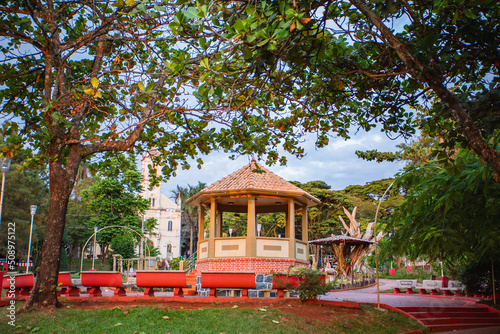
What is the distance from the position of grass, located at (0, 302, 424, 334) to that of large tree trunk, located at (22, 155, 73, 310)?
404 millimetres

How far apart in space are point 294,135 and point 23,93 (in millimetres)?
6628

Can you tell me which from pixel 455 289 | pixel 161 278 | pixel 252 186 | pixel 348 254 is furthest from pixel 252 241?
pixel 348 254

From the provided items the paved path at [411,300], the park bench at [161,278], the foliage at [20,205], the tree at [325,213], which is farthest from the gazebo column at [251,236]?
the foliage at [20,205]

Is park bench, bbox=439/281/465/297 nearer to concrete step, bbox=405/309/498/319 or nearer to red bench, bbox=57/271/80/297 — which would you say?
concrete step, bbox=405/309/498/319

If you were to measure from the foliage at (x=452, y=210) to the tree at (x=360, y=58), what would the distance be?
1.09 m

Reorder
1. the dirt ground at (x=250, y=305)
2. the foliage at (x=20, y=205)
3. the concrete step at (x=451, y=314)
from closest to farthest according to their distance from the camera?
the dirt ground at (x=250, y=305)
the concrete step at (x=451, y=314)
the foliage at (x=20, y=205)

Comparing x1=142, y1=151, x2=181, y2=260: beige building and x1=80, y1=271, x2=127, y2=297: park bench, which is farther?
x1=142, y1=151, x2=181, y2=260: beige building

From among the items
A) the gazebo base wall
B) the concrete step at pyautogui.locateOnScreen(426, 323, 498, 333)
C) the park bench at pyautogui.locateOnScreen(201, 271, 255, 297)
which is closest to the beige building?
the gazebo base wall

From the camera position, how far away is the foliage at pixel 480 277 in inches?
591

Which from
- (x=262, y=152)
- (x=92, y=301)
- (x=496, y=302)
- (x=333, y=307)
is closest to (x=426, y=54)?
(x=262, y=152)

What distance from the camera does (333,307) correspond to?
966 cm

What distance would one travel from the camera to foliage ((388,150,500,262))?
22.3ft

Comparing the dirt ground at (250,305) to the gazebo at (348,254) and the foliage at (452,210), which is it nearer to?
the foliage at (452,210)

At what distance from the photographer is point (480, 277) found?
1570cm
